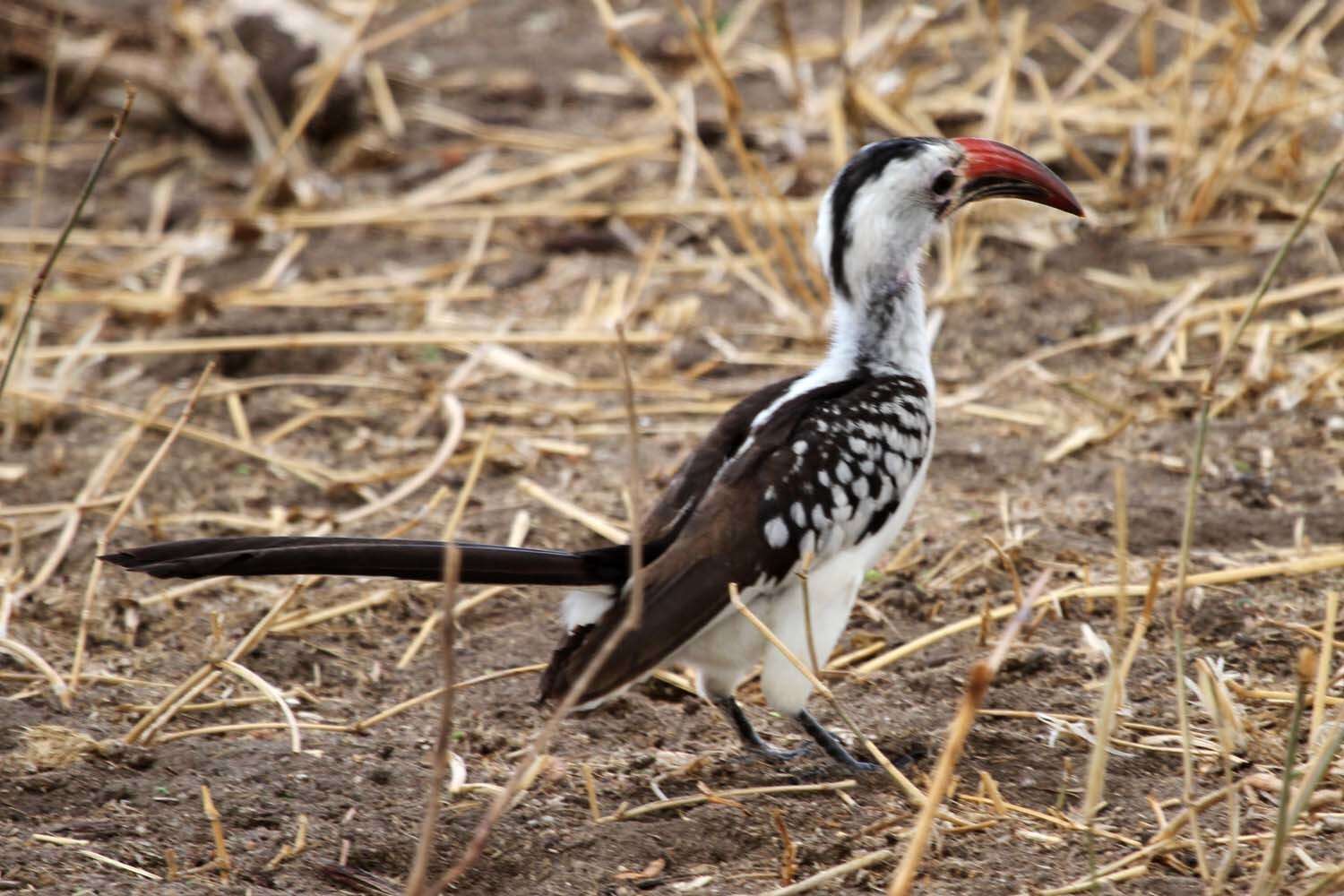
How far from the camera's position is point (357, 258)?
18.0 feet

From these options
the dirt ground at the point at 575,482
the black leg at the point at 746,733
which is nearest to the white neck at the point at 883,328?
the dirt ground at the point at 575,482

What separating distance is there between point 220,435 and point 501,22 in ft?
11.6

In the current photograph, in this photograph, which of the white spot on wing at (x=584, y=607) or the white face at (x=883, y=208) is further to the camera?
the white face at (x=883, y=208)

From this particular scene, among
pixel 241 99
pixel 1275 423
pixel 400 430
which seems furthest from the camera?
pixel 241 99

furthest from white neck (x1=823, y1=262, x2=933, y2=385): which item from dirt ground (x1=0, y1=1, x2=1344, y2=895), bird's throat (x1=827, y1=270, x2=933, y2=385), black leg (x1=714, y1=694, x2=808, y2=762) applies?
black leg (x1=714, y1=694, x2=808, y2=762)

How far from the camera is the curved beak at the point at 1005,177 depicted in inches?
131

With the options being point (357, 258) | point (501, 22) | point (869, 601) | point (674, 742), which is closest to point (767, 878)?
point (674, 742)

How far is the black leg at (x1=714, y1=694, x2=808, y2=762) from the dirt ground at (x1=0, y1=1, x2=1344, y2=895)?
4cm

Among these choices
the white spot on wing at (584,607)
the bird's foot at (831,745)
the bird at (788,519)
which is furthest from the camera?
the bird's foot at (831,745)

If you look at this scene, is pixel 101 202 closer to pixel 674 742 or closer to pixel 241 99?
pixel 241 99

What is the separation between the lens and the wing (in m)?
2.73

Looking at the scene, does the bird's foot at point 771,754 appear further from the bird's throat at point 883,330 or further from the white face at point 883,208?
the white face at point 883,208

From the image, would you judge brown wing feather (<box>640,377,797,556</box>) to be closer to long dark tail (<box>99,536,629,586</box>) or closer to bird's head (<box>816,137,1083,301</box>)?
long dark tail (<box>99,536,629,586</box>)

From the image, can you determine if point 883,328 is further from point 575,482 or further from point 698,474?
point 575,482
